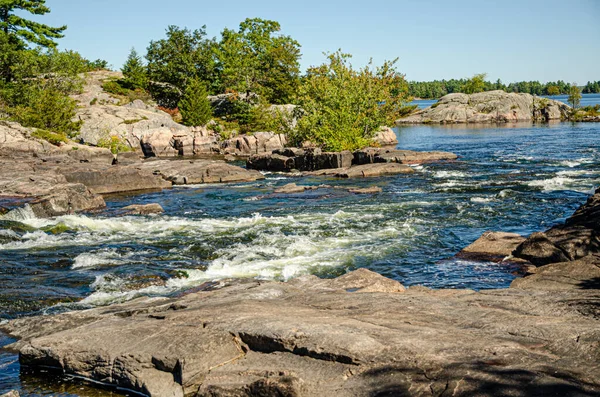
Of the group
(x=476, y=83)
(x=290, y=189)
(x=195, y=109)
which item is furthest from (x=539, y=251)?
(x=476, y=83)

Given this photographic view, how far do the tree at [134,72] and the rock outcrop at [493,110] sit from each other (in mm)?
51686

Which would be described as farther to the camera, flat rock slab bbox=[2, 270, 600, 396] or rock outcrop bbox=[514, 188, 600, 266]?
rock outcrop bbox=[514, 188, 600, 266]

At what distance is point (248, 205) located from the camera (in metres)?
25.6

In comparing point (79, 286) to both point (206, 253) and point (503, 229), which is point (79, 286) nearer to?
point (206, 253)

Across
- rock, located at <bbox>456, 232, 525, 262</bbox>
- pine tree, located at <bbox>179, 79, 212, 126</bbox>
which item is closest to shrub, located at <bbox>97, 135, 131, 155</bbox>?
pine tree, located at <bbox>179, 79, 212, 126</bbox>

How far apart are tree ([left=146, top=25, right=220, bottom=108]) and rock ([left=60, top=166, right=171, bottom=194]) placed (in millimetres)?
47415

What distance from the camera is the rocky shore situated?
560 cm

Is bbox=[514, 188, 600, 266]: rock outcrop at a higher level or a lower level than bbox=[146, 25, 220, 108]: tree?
lower

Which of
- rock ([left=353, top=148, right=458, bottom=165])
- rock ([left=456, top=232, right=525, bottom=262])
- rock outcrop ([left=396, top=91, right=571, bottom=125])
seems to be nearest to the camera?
rock ([left=456, top=232, right=525, bottom=262])

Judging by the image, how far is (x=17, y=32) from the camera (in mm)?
64875

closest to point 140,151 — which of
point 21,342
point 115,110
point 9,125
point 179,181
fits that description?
point 115,110

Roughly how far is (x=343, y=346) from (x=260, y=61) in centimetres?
7908

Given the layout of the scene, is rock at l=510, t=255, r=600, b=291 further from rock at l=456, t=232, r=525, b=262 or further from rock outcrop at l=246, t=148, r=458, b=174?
rock outcrop at l=246, t=148, r=458, b=174

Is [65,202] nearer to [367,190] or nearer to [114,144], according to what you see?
[367,190]
